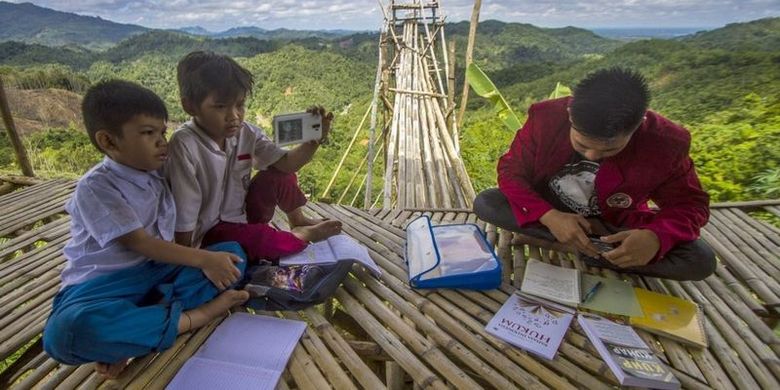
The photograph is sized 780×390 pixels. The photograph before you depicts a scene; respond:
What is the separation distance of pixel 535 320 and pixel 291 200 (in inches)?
45.1

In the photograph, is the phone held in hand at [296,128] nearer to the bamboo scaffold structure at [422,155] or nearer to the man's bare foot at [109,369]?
the man's bare foot at [109,369]

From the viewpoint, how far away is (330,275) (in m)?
1.59

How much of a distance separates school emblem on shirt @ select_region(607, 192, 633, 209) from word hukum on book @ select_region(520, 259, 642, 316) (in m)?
0.30

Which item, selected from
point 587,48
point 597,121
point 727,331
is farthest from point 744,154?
point 587,48

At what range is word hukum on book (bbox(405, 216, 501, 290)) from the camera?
162 cm

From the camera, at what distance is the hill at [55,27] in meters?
74.0

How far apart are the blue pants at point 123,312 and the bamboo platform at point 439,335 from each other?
0.08 metres

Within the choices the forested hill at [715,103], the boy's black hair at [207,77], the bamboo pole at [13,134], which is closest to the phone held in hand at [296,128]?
the boy's black hair at [207,77]

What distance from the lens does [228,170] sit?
1.67 meters

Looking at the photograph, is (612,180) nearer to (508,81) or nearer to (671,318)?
(671,318)

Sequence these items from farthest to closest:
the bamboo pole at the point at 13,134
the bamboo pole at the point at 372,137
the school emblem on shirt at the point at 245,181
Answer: the bamboo pole at the point at 372,137, the bamboo pole at the point at 13,134, the school emblem on shirt at the point at 245,181

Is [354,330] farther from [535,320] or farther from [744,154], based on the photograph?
[744,154]

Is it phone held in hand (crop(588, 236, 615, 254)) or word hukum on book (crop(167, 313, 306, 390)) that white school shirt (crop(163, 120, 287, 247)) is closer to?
word hukum on book (crop(167, 313, 306, 390))

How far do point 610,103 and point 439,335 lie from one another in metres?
0.89
